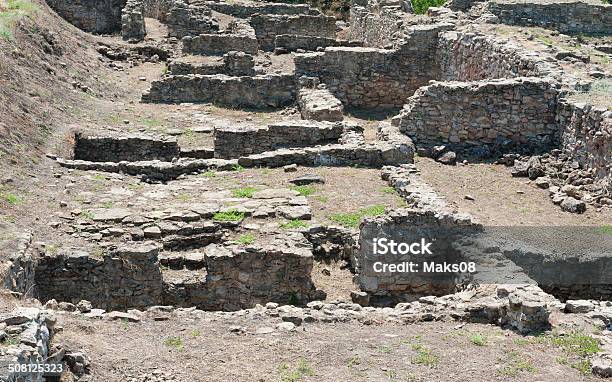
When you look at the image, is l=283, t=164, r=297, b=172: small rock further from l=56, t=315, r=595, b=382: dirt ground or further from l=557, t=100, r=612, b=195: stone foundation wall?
l=56, t=315, r=595, b=382: dirt ground

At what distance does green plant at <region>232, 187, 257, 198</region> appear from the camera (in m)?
14.1

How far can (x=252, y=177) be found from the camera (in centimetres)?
1525

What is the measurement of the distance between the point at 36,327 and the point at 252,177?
762 centimetres

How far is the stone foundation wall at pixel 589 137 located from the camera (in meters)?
15.4

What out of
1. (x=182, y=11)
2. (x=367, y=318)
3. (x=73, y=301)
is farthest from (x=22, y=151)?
(x=182, y=11)

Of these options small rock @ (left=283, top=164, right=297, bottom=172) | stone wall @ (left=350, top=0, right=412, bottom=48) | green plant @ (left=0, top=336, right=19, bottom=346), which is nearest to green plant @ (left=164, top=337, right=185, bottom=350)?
green plant @ (left=0, top=336, right=19, bottom=346)

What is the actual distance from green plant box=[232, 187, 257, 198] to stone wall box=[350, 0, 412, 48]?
1100cm

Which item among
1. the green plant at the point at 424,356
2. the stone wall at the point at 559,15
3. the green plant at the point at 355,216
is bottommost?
the green plant at the point at 355,216

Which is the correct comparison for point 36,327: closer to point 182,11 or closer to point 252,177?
point 252,177

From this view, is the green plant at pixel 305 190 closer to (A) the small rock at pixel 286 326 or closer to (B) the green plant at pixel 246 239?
(B) the green plant at pixel 246 239

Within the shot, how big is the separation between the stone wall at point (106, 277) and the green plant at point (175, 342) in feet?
7.95

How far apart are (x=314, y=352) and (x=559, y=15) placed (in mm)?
19233

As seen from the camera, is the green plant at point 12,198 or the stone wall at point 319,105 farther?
the stone wall at point 319,105

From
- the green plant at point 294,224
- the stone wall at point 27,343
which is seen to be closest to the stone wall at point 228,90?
the green plant at point 294,224
